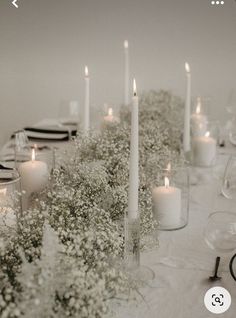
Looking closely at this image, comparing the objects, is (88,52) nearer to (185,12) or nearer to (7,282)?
(185,12)

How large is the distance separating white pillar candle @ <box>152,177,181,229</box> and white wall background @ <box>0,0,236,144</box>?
2.25 meters

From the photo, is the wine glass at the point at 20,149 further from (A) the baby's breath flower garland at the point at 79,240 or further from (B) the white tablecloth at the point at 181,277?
(B) the white tablecloth at the point at 181,277

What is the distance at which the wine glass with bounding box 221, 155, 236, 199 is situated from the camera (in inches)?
55.1

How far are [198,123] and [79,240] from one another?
151cm

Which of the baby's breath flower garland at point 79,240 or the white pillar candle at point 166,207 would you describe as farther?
the white pillar candle at point 166,207

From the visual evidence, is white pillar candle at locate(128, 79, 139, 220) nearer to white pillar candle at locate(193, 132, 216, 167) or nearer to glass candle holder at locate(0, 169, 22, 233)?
glass candle holder at locate(0, 169, 22, 233)

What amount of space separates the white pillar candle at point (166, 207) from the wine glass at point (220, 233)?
0.17 meters

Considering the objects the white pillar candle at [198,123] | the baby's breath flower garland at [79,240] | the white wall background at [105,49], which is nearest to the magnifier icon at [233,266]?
the baby's breath flower garland at [79,240]

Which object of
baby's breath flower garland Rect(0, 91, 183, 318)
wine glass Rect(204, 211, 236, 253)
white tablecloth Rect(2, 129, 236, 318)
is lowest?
white tablecloth Rect(2, 129, 236, 318)

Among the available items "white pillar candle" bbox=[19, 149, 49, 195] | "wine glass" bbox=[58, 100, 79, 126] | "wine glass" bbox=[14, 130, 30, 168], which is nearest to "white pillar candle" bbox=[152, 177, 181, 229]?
"white pillar candle" bbox=[19, 149, 49, 195]

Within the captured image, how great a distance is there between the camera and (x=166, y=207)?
1.28 m

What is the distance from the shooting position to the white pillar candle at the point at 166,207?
1280mm

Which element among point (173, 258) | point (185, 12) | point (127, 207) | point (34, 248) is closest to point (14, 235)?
point (34, 248)

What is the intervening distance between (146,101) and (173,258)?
1.06 metres
